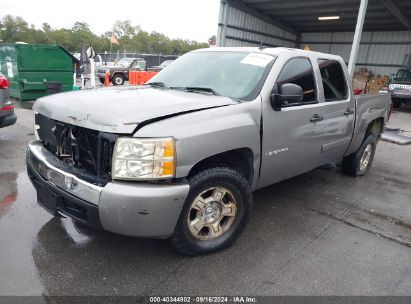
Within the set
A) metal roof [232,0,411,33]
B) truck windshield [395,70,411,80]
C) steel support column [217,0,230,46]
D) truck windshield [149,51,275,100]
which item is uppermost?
metal roof [232,0,411,33]

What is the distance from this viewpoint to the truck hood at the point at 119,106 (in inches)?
95.8

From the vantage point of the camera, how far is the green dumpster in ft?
36.1

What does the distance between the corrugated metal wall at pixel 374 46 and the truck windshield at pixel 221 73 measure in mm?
23040

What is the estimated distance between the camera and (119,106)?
264cm

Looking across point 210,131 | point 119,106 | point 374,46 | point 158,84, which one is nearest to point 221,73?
point 158,84

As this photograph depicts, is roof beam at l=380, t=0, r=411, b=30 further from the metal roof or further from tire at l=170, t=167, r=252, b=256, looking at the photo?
tire at l=170, t=167, r=252, b=256

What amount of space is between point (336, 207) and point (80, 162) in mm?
3084

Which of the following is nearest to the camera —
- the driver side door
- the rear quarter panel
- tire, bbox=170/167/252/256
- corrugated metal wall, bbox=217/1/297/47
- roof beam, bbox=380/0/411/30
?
tire, bbox=170/167/252/256

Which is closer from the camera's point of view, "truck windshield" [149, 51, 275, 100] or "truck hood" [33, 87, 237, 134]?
"truck hood" [33, 87, 237, 134]

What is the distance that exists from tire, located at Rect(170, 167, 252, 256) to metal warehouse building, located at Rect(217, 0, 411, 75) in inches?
476

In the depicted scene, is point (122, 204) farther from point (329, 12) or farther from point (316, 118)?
point (329, 12)

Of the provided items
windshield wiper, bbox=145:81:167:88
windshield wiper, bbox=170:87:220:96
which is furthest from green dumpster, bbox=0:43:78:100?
windshield wiper, bbox=170:87:220:96

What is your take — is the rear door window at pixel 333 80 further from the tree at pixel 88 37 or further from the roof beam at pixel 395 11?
the tree at pixel 88 37

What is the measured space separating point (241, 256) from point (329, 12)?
19968 mm
